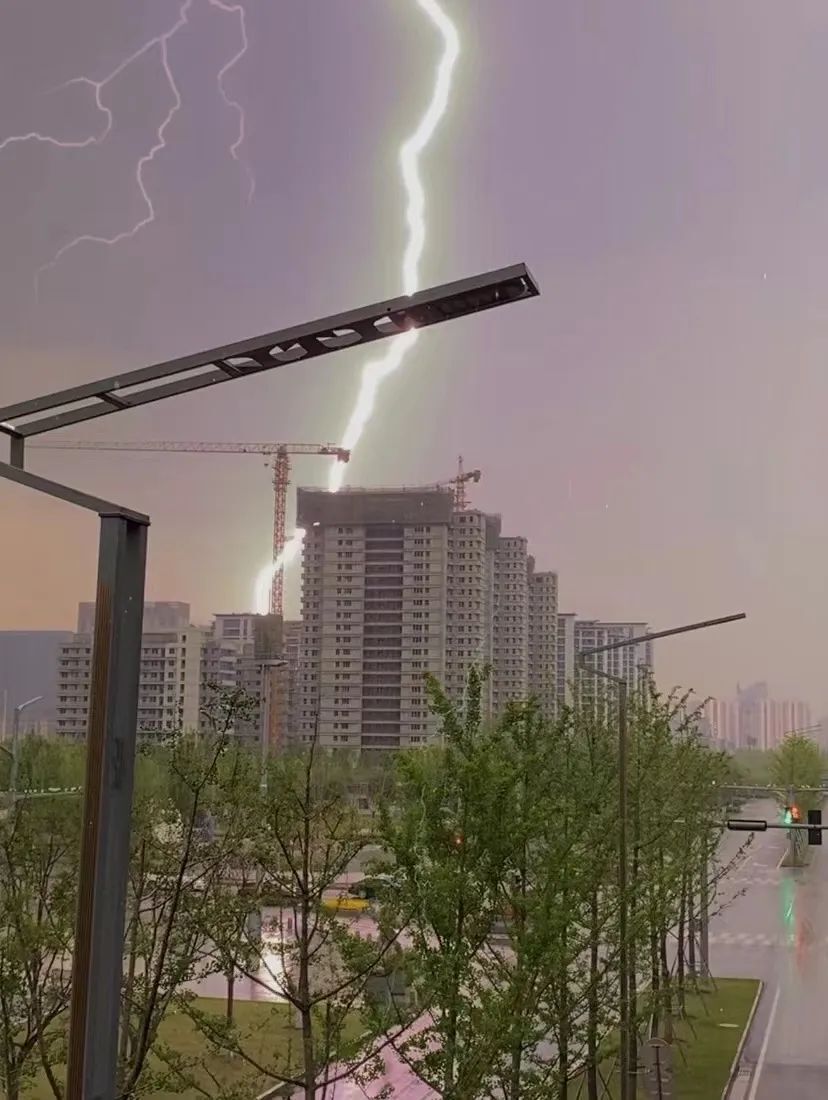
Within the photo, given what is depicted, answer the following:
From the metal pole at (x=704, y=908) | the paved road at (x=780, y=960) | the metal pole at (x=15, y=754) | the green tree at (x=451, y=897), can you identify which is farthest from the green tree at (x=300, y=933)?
the metal pole at (x=704, y=908)

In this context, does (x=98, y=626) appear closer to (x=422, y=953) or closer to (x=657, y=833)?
(x=422, y=953)

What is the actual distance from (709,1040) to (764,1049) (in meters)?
0.64

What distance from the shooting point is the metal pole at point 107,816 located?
2229 millimetres

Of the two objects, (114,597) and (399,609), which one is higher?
(399,609)

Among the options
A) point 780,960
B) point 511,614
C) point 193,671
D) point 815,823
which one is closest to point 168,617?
point 193,671

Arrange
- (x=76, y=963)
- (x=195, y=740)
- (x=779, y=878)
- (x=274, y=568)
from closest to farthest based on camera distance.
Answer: (x=76, y=963), (x=195, y=740), (x=274, y=568), (x=779, y=878)

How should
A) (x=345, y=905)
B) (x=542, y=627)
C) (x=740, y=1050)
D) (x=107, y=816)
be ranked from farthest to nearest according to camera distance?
1. (x=542, y=627)
2. (x=740, y=1050)
3. (x=345, y=905)
4. (x=107, y=816)

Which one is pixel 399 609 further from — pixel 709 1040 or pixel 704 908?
pixel 709 1040

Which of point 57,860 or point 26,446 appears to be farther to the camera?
point 57,860

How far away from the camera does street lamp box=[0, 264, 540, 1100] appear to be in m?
2.24

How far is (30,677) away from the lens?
823 centimetres

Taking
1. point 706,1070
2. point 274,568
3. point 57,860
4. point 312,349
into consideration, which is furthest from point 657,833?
point 274,568

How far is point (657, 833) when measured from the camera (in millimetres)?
10273

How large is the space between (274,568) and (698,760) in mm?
8162
